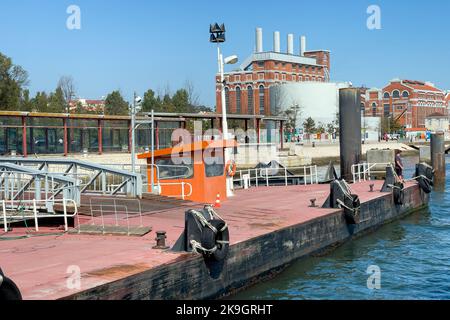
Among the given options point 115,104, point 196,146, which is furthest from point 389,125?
point 196,146

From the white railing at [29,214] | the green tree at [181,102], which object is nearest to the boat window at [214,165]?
the white railing at [29,214]

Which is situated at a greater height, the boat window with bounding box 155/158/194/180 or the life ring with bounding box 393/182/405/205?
the boat window with bounding box 155/158/194/180

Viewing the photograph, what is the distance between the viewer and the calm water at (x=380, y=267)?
12797 mm

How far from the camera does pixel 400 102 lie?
154000 millimetres

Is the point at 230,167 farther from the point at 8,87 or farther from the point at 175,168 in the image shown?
the point at 8,87

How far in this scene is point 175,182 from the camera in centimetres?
1878

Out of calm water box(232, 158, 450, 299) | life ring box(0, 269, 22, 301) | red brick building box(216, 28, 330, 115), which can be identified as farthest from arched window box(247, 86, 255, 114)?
life ring box(0, 269, 22, 301)

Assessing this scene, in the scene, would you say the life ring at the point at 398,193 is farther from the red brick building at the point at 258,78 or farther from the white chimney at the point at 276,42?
the white chimney at the point at 276,42

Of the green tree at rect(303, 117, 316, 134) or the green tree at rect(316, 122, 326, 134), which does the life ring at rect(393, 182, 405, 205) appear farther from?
the green tree at rect(316, 122, 326, 134)

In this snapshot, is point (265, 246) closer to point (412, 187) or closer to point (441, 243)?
point (441, 243)

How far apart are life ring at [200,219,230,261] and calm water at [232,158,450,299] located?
5.29 feet

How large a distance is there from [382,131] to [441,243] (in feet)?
400

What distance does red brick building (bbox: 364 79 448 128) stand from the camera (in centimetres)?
15362

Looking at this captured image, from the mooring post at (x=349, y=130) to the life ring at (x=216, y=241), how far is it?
729 inches
